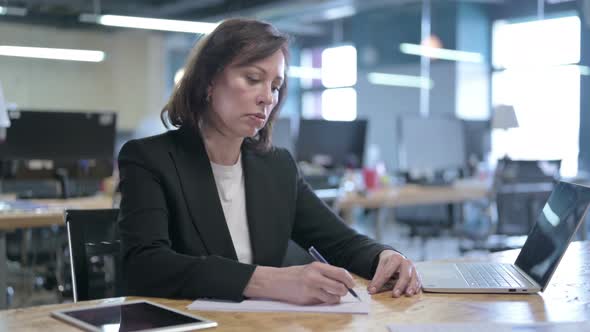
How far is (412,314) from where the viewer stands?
1134mm

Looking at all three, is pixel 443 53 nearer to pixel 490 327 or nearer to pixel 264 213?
pixel 264 213

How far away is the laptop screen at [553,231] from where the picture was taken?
1.29 meters

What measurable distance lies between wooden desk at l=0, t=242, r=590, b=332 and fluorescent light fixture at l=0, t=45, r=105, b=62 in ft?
30.1

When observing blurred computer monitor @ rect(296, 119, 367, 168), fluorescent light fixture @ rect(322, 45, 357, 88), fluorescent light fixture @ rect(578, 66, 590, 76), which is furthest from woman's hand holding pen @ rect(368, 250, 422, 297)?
fluorescent light fixture @ rect(322, 45, 357, 88)

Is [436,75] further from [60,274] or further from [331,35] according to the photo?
[60,274]

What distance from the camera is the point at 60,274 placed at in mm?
3354

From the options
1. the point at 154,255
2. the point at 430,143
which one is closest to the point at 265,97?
the point at 154,255

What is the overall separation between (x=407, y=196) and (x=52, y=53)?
24.3 ft

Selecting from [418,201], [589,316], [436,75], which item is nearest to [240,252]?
[589,316]

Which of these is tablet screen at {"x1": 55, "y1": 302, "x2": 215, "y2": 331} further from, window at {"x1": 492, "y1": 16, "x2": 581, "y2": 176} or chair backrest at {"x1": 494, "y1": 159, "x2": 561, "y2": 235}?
window at {"x1": 492, "y1": 16, "x2": 581, "y2": 176}

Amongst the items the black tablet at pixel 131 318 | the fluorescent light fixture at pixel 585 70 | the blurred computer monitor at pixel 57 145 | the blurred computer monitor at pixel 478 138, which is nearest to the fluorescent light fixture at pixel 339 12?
the fluorescent light fixture at pixel 585 70

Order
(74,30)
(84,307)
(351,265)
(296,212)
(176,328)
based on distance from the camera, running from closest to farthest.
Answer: (176,328), (84,307), (351,265), (296,212), (74,30)

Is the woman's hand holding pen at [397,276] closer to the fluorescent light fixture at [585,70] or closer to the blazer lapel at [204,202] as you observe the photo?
the blazer lapel at [204,202]

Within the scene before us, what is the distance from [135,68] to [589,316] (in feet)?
34.7
